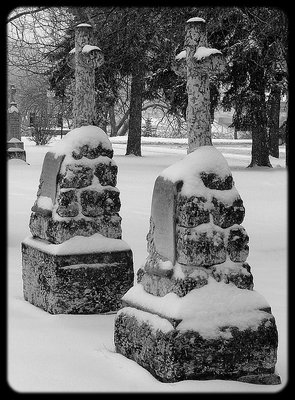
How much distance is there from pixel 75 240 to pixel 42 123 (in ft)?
113

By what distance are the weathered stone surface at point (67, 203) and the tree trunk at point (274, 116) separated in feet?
51.7

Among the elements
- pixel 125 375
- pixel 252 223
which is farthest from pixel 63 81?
pixel 125 375

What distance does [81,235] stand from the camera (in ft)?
24.4

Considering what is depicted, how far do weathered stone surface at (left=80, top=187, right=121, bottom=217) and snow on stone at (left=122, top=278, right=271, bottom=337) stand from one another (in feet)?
6.95

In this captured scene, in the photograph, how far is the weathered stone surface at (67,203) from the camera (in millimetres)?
7344

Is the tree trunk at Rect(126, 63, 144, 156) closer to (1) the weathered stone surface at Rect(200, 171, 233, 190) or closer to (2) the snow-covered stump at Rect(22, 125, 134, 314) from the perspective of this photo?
(2) the snow-covered stump at Rect(22, 125, 134, 314)

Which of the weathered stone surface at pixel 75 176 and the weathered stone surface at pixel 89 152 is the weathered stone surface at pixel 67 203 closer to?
the weathered stone surface at pixel 75 176

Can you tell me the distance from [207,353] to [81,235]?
2.56 meters

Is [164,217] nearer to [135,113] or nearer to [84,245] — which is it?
[84,245]

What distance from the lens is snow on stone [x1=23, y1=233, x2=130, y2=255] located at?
727cm

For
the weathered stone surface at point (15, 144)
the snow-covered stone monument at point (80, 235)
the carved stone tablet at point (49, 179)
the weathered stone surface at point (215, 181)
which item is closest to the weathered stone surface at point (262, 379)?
the weathered stone surface at point (215, 181)

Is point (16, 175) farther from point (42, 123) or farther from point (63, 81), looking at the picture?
point (42, 123)

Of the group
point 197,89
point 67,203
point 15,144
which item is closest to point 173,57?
point 67,203

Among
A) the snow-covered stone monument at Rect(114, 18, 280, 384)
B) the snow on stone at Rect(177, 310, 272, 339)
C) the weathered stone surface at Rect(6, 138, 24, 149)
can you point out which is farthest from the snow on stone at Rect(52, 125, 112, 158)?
the weathered stone surface at Rect(6, 138, 24, 149)
